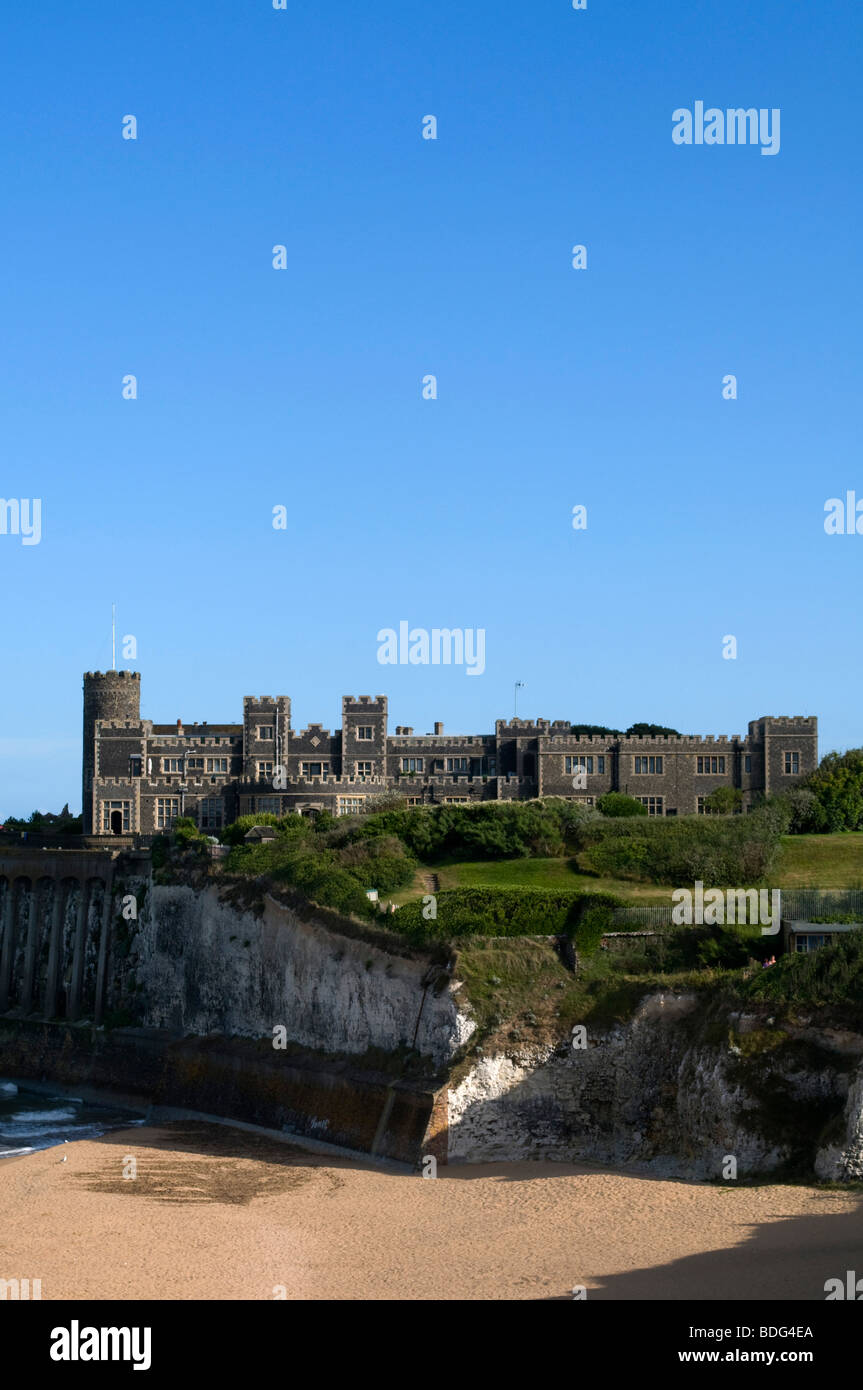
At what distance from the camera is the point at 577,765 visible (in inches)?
3364

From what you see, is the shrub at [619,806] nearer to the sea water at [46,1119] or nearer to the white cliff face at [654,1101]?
the sea water at [46,1119]

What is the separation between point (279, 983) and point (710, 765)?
1380 inches

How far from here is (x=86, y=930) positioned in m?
72.7

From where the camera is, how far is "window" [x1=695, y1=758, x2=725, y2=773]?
84.9m

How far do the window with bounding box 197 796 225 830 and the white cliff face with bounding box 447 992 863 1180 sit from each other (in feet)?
145

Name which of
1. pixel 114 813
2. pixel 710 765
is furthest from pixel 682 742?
pixel 114 813

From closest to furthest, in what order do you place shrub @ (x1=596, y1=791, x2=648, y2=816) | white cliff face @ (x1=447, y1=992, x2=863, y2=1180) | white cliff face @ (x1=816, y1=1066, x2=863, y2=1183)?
1. white cliff face @ (x1=816, y1=1066, x2=863, y2=1183)
2. white cliff face @ (x1=447, y1=992, x2=863, y2=1180)
3. shrub @ (x1=596, y1=791, x2=648, y2=816)

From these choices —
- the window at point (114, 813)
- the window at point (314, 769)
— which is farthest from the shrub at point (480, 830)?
the window at point (114, 813)

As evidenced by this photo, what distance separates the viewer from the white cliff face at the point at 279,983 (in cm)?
4981

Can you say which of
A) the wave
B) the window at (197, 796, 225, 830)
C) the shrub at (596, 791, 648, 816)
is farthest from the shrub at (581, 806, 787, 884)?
the window at (197, 796, 225, 830)

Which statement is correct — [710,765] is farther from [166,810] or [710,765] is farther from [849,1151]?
[849,1151]

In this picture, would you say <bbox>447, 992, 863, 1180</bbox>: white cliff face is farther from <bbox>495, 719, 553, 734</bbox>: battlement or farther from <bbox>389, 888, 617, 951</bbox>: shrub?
<bbox>495, 719, 553, 734</bbox>: battlement

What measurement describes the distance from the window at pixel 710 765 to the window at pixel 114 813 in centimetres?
3260
